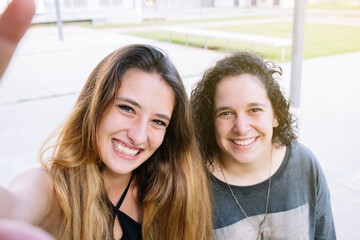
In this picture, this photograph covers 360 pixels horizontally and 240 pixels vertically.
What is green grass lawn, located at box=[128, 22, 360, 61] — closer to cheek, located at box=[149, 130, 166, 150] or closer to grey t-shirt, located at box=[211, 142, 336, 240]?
grey t-shirt, located at box=[211, 142, 336, 240]

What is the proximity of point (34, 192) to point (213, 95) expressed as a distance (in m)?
0.96

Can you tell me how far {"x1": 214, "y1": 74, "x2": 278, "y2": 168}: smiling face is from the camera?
186cm

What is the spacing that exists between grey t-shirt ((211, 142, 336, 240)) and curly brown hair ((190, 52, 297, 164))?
15 centimetres

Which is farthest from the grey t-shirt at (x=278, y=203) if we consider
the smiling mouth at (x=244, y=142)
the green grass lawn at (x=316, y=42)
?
the green grass lawn at (x=316, y=42)

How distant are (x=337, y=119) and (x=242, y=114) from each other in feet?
12.2

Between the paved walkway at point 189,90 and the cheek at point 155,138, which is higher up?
the cheek at point 155,138

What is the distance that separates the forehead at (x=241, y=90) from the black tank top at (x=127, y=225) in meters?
0.68

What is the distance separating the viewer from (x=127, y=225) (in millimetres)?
1839

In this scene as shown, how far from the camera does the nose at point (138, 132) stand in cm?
159

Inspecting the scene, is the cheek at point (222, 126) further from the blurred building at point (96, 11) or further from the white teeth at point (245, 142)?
the blurred building at point (96, 11)

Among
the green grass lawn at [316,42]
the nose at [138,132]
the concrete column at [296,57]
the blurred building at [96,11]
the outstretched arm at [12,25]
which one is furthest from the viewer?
the blurred building at [96,11]

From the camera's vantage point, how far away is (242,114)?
1856mm

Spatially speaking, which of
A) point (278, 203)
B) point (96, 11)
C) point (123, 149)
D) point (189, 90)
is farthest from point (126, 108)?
point (96, 11)

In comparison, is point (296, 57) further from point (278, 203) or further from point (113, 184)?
point (113, 184)
